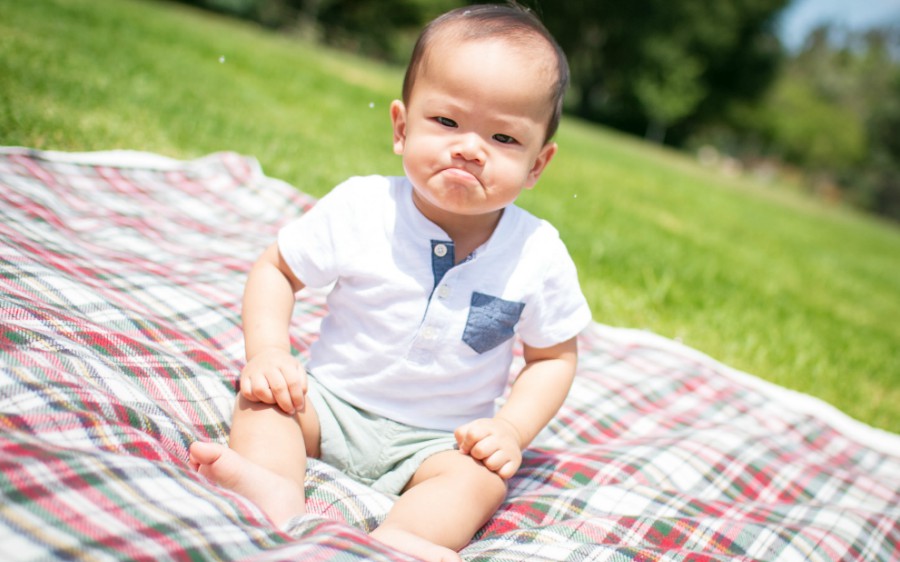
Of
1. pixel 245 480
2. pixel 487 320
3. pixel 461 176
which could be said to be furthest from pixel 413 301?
pixel 245 480

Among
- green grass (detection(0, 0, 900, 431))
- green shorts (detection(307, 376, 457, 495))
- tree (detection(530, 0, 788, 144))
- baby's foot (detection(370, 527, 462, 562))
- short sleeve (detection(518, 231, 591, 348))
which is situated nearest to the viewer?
A: baby's foot (detection(370, 527, 462, 562))

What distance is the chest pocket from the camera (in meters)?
1.59

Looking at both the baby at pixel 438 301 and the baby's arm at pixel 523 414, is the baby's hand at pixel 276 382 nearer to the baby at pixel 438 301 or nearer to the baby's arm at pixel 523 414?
the baby at pixel 438 301

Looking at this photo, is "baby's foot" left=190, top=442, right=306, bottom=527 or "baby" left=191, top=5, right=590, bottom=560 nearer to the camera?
"baby's foot" left=190, top=442, right=306, bottom=527

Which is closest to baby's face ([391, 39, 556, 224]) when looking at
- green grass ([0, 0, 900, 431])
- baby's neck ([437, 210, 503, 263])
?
baby's neck ([437, 210, 503, 263])

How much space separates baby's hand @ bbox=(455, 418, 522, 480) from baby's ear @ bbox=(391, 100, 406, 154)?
0.62 metres

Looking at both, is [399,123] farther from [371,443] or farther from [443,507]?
[443,507]

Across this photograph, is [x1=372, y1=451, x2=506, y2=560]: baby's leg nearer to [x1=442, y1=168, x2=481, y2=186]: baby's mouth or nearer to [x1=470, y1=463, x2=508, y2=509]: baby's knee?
[x1=470, y1=463, x2=508, y2=509]: baby's knee

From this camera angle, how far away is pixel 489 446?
144cm

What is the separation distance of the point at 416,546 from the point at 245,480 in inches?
12.2

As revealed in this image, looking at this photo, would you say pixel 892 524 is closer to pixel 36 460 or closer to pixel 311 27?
pixel 36 460

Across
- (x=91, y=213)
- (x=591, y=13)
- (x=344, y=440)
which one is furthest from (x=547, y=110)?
(x=591, y=13)

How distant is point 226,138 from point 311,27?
22.1 meters

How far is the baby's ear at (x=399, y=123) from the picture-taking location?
1631 mm
